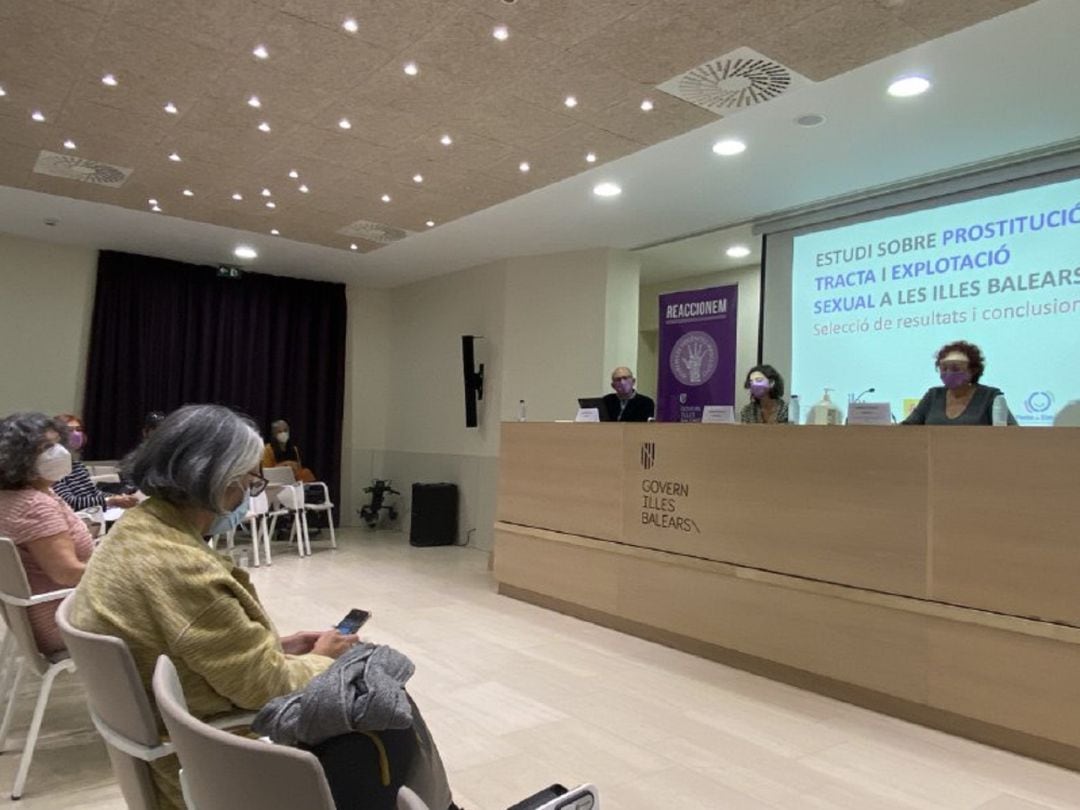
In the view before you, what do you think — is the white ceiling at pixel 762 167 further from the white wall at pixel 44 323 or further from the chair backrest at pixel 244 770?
the chair backrest at pixel 244 770

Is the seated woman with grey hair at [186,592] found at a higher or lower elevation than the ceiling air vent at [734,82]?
lower

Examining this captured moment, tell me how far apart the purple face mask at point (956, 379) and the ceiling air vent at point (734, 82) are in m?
1.65

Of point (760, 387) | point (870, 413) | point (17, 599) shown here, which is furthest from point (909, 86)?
point (17, 599)

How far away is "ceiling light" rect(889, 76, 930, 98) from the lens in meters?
3.71

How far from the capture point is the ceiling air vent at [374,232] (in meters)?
6.52

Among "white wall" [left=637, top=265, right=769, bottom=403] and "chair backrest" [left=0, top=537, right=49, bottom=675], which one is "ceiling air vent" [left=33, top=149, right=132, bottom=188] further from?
"white wall" [left=637, top=265, right=769, bottom=403]

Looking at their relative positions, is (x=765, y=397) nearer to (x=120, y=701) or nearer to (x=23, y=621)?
(x=23, y=621)

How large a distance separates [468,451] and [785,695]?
5.27m

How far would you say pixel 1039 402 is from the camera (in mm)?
4578

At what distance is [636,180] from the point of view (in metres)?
5.26

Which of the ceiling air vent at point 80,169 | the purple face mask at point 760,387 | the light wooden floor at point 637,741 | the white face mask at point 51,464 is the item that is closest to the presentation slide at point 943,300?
the purple face mask at point 760,387

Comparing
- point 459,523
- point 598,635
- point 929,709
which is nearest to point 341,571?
point 459,523

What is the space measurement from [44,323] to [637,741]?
7448 mm

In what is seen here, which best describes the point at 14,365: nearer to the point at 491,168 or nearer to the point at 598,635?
the point at 491,168
